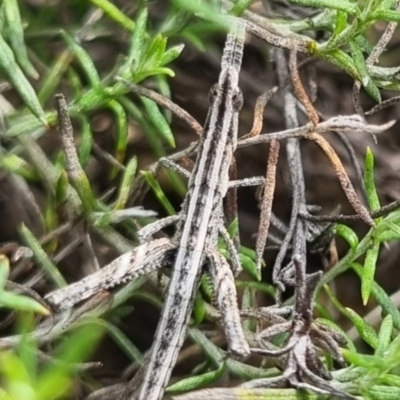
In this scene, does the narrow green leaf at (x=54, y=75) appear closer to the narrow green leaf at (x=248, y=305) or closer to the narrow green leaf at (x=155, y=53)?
the narrow green leaf at (x=155, y=53)

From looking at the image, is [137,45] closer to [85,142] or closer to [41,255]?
[85,142]

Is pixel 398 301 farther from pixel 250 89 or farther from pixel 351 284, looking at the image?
pixel 250 89

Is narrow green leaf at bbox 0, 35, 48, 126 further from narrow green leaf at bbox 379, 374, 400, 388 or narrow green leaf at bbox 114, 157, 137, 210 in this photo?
narrow green leaf at bbox 379, 374, 400, 388

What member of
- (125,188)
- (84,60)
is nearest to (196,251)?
(125,188)

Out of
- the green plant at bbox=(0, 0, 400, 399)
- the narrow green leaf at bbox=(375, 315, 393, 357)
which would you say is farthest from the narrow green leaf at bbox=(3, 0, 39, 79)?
the narrow green leaf at bbox=(375, 315, 393, 357)

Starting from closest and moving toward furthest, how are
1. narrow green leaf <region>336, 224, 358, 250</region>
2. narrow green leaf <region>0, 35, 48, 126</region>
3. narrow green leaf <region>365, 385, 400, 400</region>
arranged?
narrow green leaf <region>365, 385, 400, 400</region>, narrow green leaf <region>0, 35, 48, 126</region>, narrow green leaf <region>336, 224, 358, 250</region>

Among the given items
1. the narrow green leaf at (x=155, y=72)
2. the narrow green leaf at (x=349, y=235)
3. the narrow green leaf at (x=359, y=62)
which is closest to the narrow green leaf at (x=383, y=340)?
the narrow green leaf at (x=349, y=235)
